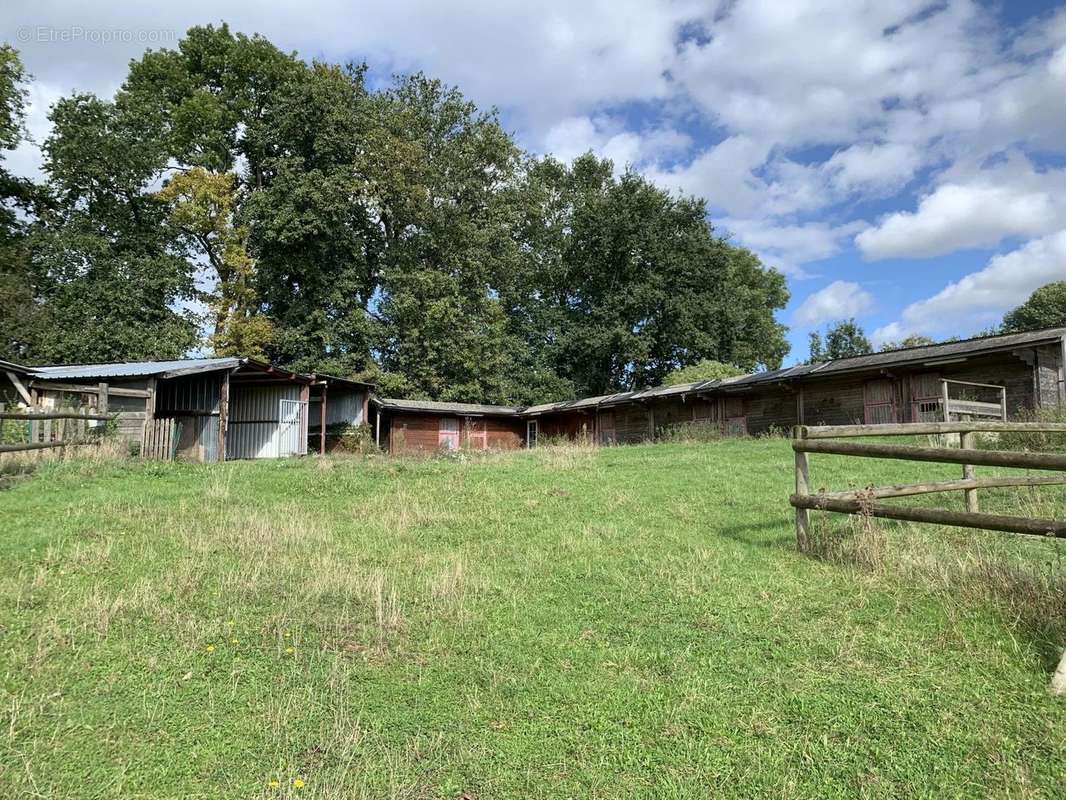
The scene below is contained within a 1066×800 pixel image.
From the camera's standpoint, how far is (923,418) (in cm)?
1875

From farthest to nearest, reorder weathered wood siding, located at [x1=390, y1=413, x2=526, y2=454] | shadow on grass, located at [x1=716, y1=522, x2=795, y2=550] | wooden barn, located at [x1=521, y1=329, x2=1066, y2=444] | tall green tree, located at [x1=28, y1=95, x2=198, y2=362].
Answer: weathered wood siding, located at [x1=390, y1=413, x2=526, y2=454]
tall green tree, located at [x1=28, y1=95, x2=198, y2=362]
wooden barn, located at [x1=521, y1=329, x2=1066, y2=444]
shadow on grass, located at [x1=716, y1=522, x2=795, y2=550]

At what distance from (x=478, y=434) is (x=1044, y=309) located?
43.7m

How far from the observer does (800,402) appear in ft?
73.7

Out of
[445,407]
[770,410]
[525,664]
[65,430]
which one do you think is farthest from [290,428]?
[525,664]

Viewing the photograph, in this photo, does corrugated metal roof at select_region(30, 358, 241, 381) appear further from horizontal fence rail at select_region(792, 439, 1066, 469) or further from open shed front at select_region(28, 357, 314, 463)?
horizontal fence rail at select_region(792, 439, 1066, 469)

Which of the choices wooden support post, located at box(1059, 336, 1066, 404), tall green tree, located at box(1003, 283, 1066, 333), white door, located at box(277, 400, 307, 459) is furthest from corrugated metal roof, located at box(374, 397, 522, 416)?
tall green tree, located at box(1003, 283, 1066, 333)

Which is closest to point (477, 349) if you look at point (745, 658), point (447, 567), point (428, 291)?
point (428, 291)

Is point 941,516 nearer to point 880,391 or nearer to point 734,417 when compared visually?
point 880,391

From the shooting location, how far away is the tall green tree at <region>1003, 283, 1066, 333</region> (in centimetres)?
4506

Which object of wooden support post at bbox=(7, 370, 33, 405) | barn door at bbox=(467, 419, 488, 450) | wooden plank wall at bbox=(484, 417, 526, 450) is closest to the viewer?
wooden support post at bbox=(7, 370, 33, 405)

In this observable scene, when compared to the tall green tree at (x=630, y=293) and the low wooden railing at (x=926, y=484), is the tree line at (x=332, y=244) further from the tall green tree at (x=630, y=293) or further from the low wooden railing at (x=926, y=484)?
the low wooden railing at (x=926, y=484)

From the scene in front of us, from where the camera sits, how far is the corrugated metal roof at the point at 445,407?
30286mm

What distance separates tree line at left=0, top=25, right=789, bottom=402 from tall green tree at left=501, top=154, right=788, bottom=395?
5.6 inches

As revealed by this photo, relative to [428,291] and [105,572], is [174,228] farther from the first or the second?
[105,572]
